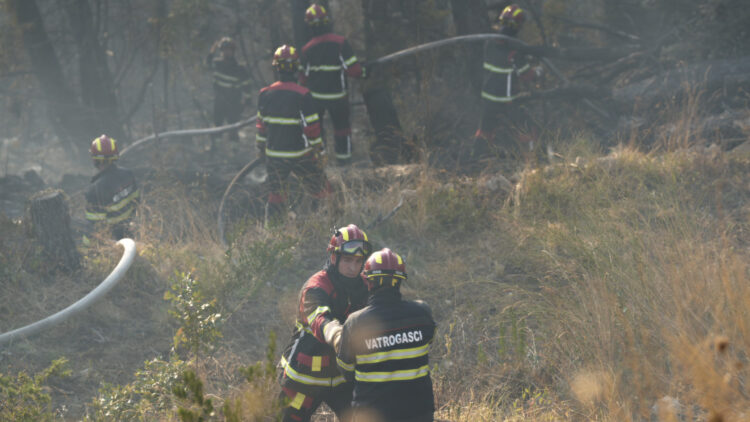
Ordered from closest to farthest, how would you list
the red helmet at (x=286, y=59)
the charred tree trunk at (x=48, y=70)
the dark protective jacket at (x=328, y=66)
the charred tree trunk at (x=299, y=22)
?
the red helmet at (x=286, y=59)
the dark protective jacket at (x=328, y=66)
the charred tree trunk at (x=299, y=22)
the charred tree trunk at (x=48, y=70)

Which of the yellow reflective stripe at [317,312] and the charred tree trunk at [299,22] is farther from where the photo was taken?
the charred tree trunk at [299,22]

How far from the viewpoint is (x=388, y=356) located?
352 cm

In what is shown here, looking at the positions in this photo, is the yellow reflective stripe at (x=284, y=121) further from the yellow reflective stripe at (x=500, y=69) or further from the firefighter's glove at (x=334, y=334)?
the firefighter's glove at (x=334, y=334)

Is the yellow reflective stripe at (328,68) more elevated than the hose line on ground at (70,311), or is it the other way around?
the yellow reflective stripe at (328,68)

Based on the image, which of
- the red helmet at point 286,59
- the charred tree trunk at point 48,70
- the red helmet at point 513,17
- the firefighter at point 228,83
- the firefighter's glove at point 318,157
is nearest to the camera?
the red helmet at point 286,59

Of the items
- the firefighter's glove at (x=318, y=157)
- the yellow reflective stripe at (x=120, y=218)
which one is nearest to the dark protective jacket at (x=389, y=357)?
the firefighter's glove at (x=318, y=157)

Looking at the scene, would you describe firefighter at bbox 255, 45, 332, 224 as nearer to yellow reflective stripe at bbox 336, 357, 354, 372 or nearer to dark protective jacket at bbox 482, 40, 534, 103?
dark protective jacket at bbox 482, 40, 534, 103

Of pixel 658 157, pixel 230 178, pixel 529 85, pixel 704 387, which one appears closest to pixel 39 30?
pixel 230 178

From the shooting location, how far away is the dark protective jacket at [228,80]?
Answer: 10.8 m

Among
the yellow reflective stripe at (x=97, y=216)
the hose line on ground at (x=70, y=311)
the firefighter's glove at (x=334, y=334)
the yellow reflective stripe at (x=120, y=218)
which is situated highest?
the firefighter's glove at (x=334, y=334)

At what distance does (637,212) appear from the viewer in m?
5.71

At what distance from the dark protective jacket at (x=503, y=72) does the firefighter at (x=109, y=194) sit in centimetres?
471

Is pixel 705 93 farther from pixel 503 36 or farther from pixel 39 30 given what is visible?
pixel 39 30

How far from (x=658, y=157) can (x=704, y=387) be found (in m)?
4.27
